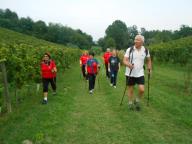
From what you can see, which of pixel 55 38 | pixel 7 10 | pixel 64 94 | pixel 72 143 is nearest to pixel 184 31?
pixel 55 38

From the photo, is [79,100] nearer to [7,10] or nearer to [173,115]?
[173,115]

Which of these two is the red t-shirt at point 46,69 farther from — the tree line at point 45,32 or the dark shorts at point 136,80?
the tree line at point 45,32

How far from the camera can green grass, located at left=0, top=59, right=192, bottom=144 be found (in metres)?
6.85

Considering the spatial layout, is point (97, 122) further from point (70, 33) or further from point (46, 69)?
point (70, 33)

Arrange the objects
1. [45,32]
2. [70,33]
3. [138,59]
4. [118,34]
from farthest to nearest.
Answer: [118,34] → [70,33] → [45,32] → [138,59]

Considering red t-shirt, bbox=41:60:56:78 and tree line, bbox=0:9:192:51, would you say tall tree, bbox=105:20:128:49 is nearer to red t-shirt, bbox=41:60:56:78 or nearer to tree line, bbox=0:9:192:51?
tree line, bbox=0:9:192:51

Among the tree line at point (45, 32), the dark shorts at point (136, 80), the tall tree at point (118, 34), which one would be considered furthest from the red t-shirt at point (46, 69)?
the tall tree at point (118, 34)

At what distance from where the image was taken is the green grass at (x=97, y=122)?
6.85 metres

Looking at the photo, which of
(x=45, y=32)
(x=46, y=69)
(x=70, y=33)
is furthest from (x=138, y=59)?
(x=70, y=33)

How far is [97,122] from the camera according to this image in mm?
8281

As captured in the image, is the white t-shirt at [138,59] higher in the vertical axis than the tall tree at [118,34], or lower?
lower

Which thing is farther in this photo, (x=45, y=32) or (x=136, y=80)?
(x=45, y=32)

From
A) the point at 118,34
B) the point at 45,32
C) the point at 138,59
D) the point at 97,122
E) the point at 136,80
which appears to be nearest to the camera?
the point at 97,122

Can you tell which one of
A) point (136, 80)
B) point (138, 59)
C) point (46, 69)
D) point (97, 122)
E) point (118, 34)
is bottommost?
point (97, 122)
